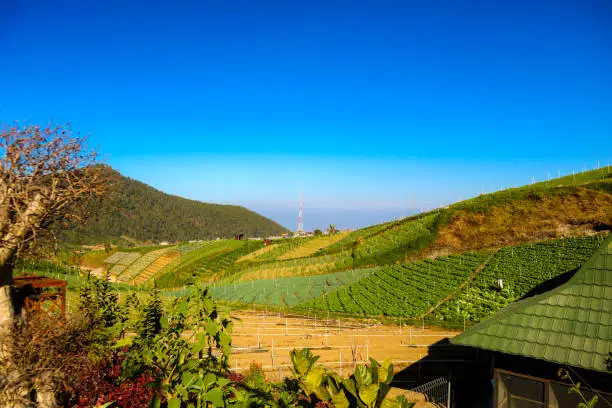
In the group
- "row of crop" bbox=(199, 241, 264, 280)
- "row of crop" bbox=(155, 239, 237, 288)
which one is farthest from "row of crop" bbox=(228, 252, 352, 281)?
"row of crop" bbox=(155, 239, 237, 288)

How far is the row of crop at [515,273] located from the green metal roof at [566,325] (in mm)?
20650

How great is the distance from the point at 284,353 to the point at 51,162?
679 inches

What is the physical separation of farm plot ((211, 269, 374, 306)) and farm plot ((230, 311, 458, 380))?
9.03 metres

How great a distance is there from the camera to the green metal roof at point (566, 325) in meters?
8.78

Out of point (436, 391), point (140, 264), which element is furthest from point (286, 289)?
point (140, 264)

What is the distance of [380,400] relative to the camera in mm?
5039

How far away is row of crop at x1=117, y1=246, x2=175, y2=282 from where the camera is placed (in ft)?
265

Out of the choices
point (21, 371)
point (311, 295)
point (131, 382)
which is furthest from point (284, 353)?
point (311, 295)

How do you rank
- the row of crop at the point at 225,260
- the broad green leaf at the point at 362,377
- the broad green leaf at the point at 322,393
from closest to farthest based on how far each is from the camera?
the broad green leaf at the point at 362,377 → the broad green leaf at the point at 322,393 → the row of crop at the point at 225,260

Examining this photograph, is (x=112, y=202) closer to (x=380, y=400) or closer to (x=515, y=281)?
(x=380, y=400)

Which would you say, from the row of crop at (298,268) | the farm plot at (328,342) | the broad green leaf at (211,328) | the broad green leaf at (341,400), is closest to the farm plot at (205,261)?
the row of crop at (298,268)

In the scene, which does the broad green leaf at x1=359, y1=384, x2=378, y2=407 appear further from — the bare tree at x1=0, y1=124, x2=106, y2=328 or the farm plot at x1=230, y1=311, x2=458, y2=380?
the farm plot at x1=230, y1=311, x2=458, y2=380

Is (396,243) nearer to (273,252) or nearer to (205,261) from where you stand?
(273,252)

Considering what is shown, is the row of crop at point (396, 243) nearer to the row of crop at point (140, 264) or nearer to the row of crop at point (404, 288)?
the row of crop at point (404, 288)
